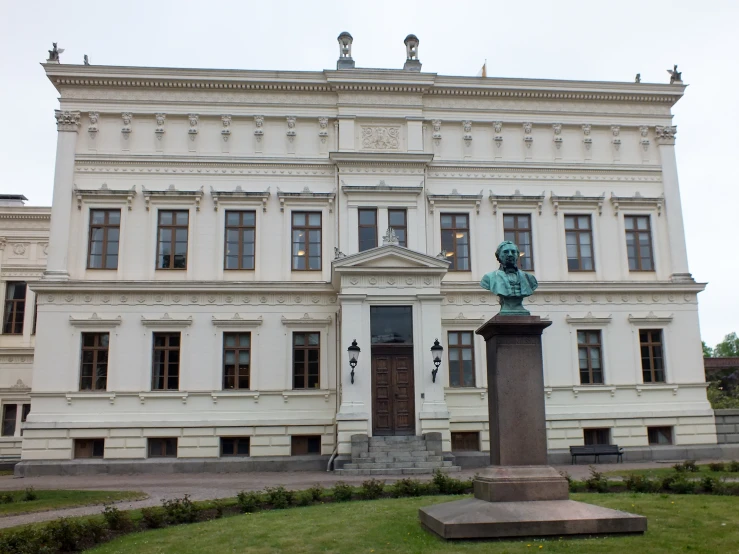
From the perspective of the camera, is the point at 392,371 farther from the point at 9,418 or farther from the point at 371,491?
the point at 9,418

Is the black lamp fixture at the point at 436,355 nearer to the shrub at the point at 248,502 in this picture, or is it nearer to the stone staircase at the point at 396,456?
the stone staircase at the point at 396,456

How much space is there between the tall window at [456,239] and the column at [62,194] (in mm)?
14936

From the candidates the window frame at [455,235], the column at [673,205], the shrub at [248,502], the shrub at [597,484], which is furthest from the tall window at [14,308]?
the column at [673,205]

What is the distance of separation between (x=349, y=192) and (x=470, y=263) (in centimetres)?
572

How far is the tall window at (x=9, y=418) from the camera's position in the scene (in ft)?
114

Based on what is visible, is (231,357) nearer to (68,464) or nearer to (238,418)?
(238,418)

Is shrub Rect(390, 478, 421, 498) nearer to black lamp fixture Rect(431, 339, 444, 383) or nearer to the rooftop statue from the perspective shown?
the rooftop statue

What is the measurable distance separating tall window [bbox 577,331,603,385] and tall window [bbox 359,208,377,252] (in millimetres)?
9225

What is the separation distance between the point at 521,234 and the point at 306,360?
10308 millimetres

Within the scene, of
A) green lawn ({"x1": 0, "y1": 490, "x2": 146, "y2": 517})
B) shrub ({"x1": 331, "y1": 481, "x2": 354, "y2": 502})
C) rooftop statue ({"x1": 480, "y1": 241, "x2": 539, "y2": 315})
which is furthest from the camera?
green lawn ({"x1": 0, "y1": 490, "x2": 146, "y2": 517})

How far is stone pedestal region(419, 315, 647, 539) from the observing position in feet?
32.9

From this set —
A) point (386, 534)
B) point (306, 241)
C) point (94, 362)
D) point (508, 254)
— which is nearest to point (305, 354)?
point (306, 241)

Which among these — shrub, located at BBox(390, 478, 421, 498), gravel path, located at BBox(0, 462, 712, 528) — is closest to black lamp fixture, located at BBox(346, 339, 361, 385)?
gravel path, located at BBox(0, 462, 712, 528)

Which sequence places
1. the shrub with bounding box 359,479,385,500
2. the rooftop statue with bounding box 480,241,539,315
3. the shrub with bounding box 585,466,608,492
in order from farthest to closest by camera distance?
the shrub with bounding box 585,466,608,492, the shrub with bounding box 359,479,385,500, the rooftop statue with bounding box 480,241,539,315
